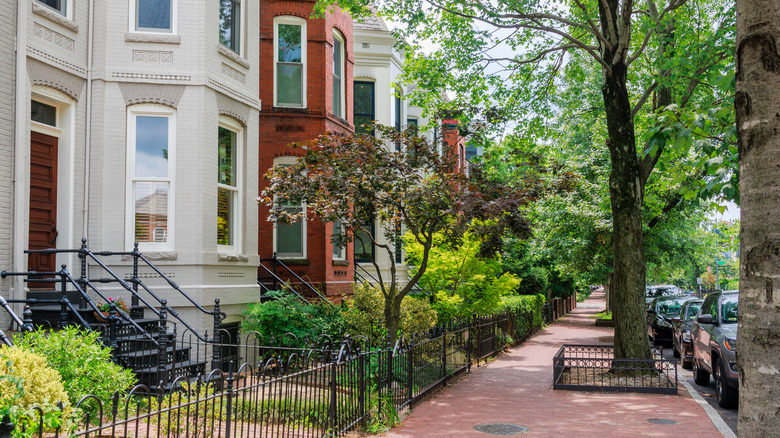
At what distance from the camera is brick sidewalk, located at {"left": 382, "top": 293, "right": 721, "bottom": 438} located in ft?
31.1

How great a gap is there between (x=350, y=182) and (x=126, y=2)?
18.3 ft

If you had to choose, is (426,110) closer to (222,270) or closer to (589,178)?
(222,270)

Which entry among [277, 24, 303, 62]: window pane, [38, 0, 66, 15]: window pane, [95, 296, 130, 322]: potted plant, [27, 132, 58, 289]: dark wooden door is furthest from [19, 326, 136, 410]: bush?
[277, 24, 303, 62]: window pane

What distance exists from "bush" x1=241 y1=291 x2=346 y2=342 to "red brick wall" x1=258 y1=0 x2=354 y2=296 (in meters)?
3.32

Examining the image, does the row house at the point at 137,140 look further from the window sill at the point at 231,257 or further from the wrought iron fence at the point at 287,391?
the wrought iron fence at the point at 287,391

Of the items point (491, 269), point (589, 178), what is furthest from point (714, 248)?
point (491, 269)

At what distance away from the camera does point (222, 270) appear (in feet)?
45.5

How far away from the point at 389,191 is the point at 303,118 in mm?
6638

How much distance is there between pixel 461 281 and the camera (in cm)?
1859

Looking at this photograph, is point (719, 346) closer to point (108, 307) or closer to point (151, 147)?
point (108, 307)

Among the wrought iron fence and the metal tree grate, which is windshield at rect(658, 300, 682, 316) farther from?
the metal tree grate

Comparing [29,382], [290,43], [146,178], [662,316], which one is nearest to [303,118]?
[290,43]

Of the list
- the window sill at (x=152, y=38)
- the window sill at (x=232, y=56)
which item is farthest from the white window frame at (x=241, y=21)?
the window sill at (x=152, y=38)

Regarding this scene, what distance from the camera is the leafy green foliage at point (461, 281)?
17.9 meters
